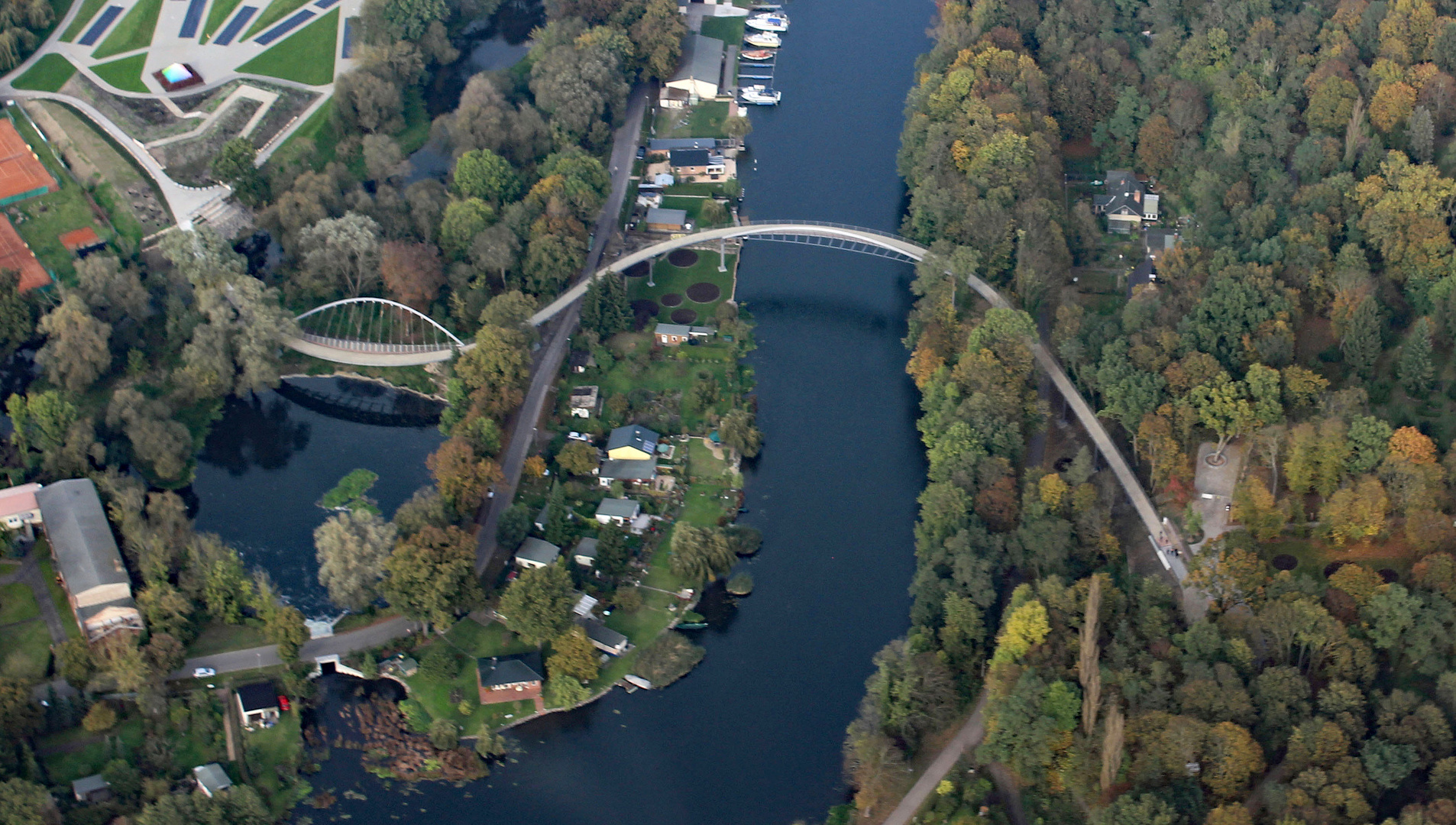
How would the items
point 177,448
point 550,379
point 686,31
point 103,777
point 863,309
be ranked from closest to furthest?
point 103,777 < point 177,448 < point 550,379 < point 863,309 < point 686,31

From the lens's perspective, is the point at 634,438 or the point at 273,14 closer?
the point at 634,438

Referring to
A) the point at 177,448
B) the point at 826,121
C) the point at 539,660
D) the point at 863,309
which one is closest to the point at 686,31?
the point at 826,121

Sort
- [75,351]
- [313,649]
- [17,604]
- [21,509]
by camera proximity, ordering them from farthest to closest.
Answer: [75,351], [21,509], [17,604], [313,649]

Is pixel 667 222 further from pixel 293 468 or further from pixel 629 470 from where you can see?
pixel 293 468

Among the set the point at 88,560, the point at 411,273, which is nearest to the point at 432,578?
the point at 88,560

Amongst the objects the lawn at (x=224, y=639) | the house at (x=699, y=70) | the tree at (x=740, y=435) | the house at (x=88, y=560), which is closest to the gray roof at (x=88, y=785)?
the house at (x=88, y=560)

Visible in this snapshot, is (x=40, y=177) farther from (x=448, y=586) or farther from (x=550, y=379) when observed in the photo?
(x=448, y=586)
